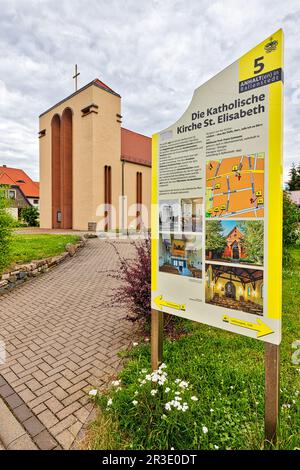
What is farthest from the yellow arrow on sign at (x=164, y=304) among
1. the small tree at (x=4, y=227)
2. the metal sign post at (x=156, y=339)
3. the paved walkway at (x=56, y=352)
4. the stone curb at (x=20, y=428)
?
the small tree at (x=4, y=227)

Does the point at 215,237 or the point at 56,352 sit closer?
the point at 215,237

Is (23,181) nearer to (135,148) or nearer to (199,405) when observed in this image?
(135,148)

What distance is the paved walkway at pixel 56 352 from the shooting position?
233 centimetres

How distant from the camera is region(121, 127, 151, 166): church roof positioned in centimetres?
2819

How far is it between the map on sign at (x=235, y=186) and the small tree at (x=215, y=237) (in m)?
0.07

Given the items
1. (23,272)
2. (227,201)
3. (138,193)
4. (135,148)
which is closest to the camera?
(227,201)

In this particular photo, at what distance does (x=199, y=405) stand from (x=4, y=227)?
5.93m

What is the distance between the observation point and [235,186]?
1.94 metres

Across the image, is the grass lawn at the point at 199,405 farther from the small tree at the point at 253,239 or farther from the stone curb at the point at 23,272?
the stone curb at the point at 23,272

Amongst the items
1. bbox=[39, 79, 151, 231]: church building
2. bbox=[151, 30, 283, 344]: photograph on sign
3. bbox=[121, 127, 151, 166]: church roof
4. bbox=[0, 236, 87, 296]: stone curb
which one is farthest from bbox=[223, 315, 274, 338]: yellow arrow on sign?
bbox=[121, 127, 151, 166]: church roof

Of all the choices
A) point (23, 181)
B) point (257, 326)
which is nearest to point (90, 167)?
point (257, 326)

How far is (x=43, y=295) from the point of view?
5.97 m

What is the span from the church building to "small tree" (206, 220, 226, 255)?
22006mm

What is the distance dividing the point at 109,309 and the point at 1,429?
2918mm
